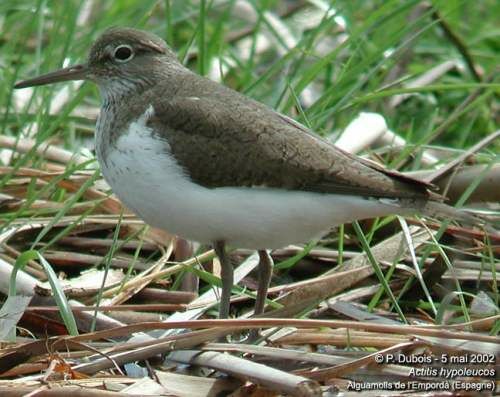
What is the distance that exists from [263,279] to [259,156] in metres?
0.60

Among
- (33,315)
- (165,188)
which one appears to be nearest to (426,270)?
(165,188)

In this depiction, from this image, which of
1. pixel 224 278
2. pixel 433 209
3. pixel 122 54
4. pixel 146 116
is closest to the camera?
pixel 433 209

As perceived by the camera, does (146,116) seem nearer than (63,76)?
Yes

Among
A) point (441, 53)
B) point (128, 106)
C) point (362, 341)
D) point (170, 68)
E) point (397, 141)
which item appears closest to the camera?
point (362, 341)

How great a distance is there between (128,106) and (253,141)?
74cm

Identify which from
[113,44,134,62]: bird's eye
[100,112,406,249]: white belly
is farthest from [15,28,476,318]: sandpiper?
[113,44,134,62]: bird's eye

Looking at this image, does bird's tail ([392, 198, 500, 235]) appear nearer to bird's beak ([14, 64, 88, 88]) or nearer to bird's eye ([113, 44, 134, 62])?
bird's eye ([113, 44, 134, 62])

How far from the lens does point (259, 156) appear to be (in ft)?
16.1

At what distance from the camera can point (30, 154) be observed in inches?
232

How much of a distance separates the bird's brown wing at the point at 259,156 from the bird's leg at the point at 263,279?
499mm

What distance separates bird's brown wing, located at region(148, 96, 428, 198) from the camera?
4871 mm

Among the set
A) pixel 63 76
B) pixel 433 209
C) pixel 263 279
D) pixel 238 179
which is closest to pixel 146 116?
pixel 238 179

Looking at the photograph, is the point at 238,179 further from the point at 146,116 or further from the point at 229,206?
the point at 146,116

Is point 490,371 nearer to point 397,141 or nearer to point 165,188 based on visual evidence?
point 165,188
